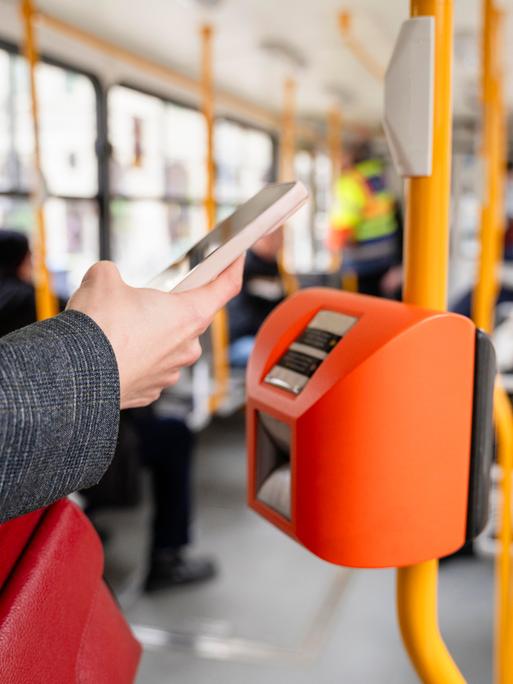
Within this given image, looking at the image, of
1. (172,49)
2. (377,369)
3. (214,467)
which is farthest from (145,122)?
(377,369)

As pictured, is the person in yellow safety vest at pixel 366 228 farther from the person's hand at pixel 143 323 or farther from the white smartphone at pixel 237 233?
the person's hand at pixel 143 323

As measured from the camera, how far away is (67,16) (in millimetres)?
3674

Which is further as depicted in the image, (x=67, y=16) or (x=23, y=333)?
(x=67, y=16)

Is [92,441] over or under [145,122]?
under

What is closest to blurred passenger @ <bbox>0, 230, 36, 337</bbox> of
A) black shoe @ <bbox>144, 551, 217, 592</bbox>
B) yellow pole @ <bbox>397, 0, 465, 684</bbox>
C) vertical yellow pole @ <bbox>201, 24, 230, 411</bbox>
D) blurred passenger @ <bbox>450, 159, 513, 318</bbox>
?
vertical yellow pole @ <bbox>201, 24, 230, 411</bbox>

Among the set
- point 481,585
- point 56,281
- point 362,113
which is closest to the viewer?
point 481,585

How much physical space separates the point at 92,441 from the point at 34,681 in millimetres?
208

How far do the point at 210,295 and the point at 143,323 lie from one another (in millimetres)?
79

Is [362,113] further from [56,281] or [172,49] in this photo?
[56,281]

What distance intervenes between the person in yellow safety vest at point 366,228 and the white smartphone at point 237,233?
18.2ft

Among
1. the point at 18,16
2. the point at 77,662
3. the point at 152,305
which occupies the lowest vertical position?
the point at 77,662

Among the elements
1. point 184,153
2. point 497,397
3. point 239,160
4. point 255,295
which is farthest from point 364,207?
point 497,397

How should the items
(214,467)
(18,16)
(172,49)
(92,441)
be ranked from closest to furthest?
(92,441), (18,16), (172,49), (214,467)

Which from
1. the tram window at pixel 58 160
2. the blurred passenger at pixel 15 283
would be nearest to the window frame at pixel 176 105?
the tram window at pixel 58 160
